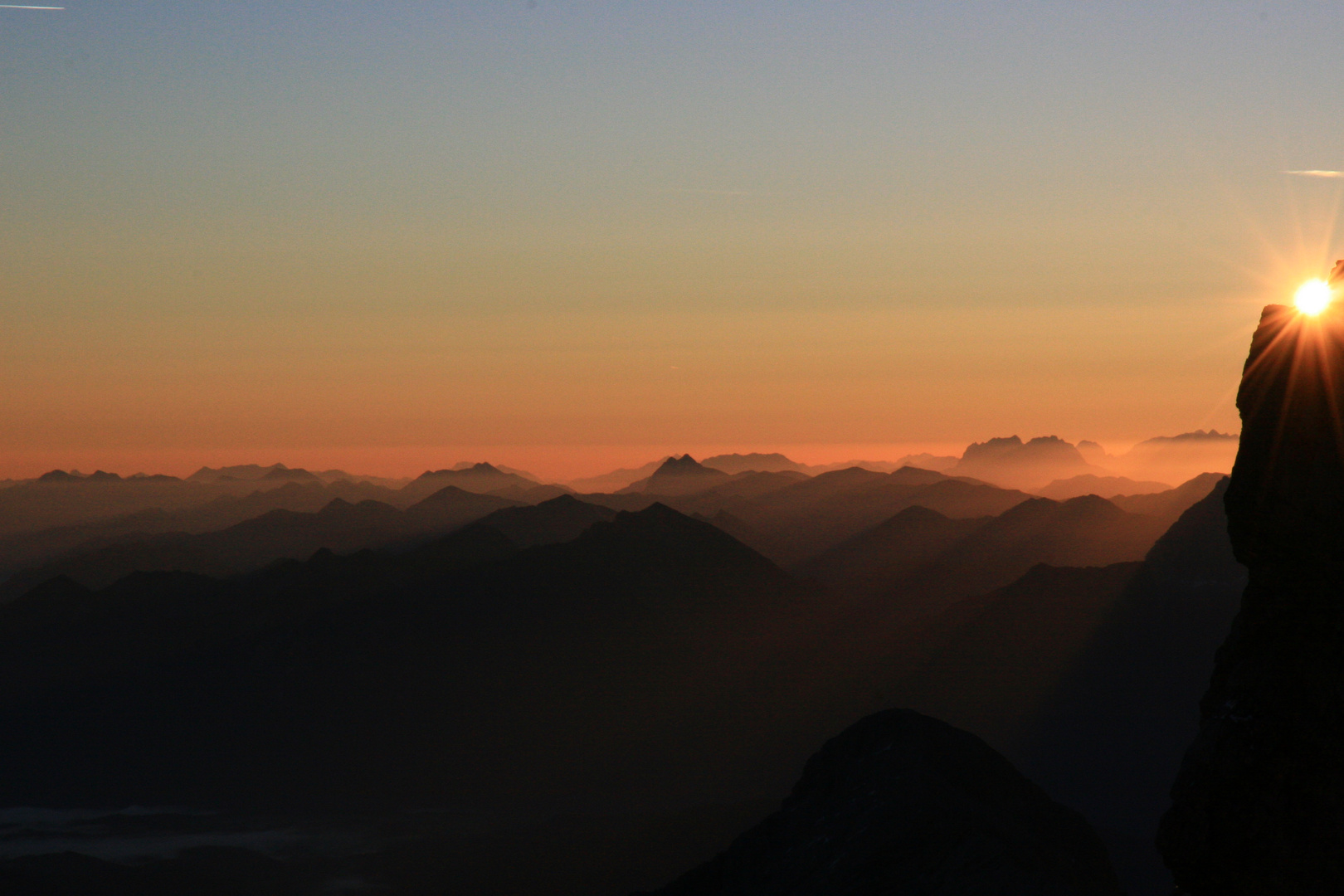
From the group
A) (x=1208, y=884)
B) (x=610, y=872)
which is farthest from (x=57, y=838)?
Answer: (x=1208, y=884)

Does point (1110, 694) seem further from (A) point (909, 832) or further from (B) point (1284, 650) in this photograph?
(B) point (1284, 650)

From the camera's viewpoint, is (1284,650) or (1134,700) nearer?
(1284,650)

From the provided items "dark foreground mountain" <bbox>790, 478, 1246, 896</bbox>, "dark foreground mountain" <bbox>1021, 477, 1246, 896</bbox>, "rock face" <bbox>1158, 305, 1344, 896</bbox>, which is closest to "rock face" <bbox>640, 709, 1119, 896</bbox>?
"rock face" <bbox>1158, 305, 1344, 896</bbox>

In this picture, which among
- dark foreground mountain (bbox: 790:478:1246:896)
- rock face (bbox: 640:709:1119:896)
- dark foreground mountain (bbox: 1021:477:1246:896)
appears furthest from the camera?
dark foreground mountain (bbox: 790:478:1246:896)

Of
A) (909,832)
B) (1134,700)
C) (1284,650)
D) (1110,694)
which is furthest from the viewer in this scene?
(1110,694)

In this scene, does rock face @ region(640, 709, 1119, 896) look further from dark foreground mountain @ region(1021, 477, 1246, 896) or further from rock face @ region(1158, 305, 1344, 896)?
dark foreground mountain @ region(1021, 477, 1246, 896)

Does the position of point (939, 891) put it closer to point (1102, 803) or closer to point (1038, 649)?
point (1102, 803)

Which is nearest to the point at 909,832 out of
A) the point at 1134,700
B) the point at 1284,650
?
the point at 1284,650
